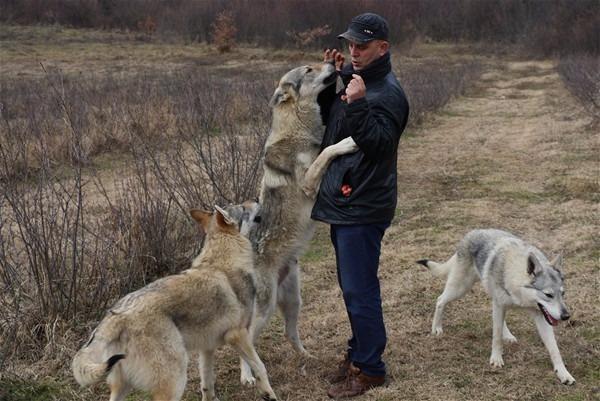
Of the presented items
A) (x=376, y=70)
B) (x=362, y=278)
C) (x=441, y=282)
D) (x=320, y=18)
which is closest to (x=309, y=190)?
(x=362, y=278)

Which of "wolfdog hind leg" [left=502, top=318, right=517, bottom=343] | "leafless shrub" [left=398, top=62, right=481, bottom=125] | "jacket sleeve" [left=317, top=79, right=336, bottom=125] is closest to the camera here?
"jacket sleeve" [left=317, top=79, right=336, bottom=125]

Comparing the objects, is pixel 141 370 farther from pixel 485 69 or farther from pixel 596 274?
pixel 485 69

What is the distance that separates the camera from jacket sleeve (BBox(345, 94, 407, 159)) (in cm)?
379

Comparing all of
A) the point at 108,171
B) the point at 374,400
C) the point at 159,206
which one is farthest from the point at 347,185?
the point at 108,171

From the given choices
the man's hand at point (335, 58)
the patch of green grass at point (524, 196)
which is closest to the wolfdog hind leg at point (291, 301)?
the man's hand at point (335, 58)

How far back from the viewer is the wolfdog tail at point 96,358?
10.9ft

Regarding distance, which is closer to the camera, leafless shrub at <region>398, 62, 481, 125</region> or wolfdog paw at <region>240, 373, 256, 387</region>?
wolfdog paw at <region>240, 373, 256, 387</region>

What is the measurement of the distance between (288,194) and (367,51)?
134 cm

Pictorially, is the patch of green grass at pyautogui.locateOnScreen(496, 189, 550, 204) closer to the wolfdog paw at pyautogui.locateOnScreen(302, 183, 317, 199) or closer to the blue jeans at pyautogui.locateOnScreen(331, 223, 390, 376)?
the wolfdog paw at pyautogui.locateOnScreen(302, 183, 317, 199)

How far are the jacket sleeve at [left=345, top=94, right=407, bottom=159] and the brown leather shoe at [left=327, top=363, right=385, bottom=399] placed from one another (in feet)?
5.03

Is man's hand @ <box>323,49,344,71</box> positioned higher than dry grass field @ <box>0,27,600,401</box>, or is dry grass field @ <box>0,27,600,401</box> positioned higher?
man's hand @ <box>323,49,344,71</box>

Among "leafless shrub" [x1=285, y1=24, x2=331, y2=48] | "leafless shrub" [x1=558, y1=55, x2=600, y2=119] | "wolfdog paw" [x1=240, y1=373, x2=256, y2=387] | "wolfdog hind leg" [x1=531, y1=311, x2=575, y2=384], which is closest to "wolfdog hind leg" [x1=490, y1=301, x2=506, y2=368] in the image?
"wolfdog hind leg" [x1=531, y1=311, x2=575, y2=384]

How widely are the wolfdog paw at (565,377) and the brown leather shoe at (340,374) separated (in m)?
1.45

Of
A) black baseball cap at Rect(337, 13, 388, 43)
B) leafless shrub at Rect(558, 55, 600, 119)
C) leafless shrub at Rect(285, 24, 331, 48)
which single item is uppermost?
black baseball cap at Rect(337, 13, 388, 43)
